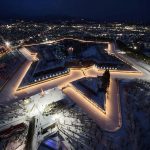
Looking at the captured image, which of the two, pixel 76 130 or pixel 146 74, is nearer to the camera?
pixel 76 130

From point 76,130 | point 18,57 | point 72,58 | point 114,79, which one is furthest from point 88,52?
point 76,130

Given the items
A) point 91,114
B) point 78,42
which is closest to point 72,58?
point 78,42

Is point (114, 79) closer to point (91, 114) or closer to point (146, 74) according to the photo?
point (146, 74)

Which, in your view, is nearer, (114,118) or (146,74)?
(114,118)

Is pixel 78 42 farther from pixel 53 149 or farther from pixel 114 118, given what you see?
pixel 53 149

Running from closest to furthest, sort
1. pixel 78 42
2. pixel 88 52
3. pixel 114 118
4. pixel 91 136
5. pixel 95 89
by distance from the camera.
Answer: pixel 91 136
pixel 114 118
pixel 95 89
pixel 88 52
pixel 78 42

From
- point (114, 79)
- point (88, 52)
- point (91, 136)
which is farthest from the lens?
point (88, 52)
